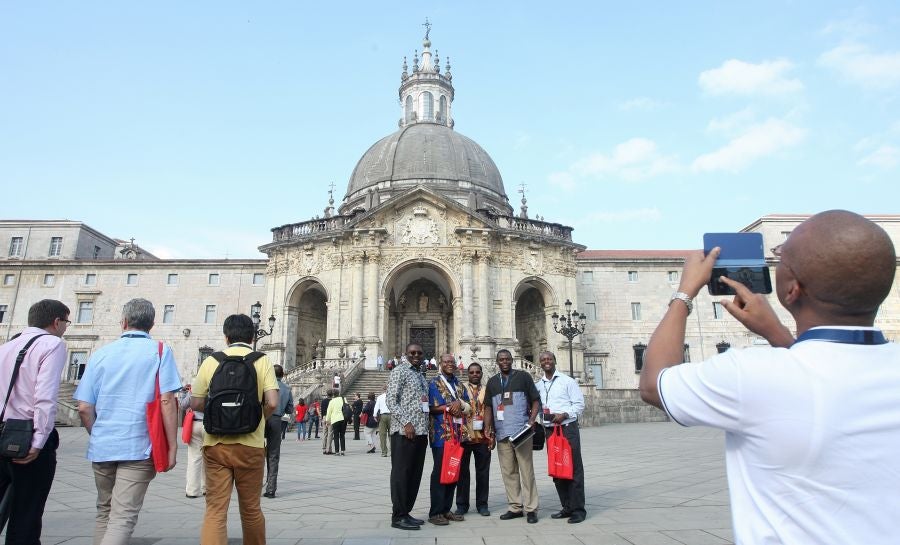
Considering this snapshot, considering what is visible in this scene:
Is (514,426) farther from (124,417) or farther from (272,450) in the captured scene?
(124,417)

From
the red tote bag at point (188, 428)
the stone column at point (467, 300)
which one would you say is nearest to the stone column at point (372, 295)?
the stone column at point (467, 300)

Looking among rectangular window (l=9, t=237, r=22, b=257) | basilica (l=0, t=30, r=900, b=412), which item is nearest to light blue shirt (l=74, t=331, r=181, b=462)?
basilica (l=0, t=30, r=900, b=412)

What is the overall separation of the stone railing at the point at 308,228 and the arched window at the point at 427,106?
17031mm

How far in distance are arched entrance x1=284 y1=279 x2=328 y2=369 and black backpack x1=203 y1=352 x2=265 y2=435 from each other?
30.3 m

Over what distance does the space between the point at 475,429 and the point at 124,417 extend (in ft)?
14.1

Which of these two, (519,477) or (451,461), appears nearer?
(451,461)

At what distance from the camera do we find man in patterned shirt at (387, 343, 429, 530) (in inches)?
257

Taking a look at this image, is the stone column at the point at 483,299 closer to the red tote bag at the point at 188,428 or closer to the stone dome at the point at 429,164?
the stone dome at the point at 429,164

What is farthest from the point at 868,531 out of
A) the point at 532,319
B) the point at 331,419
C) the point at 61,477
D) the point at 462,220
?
the point at 532,319

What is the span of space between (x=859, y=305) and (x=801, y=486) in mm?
615

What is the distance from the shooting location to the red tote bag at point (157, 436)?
4.48 meters

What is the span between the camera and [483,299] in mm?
33594

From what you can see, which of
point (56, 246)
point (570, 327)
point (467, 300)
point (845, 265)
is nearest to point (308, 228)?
A: point (467, 300)

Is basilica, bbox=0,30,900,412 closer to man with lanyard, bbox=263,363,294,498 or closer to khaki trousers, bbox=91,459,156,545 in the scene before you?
man with lanyard, bbox=263,363,294,498
